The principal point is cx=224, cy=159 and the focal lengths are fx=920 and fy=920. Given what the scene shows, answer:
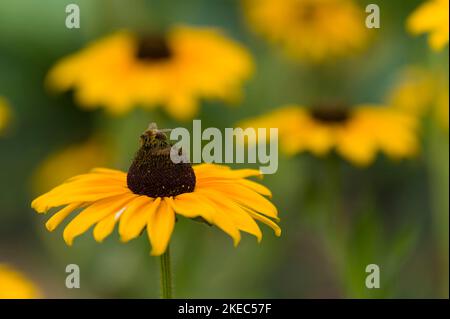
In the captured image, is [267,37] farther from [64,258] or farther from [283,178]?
[64,258]

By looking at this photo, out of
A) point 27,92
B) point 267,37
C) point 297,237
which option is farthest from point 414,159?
point 27,92

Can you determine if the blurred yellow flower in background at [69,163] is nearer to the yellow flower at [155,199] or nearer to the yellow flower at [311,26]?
the yellow flower at [311,26]

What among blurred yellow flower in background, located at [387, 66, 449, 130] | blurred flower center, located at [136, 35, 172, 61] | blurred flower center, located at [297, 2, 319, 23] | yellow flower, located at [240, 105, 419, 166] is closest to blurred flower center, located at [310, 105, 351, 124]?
yellow flower, located at [240, 105, 419, 166]

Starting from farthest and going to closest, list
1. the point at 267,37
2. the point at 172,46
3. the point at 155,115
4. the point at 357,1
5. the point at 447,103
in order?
the point at 357,1
the point at 267,37
the point at 172,46
the point at 155,115
the point at 447,103

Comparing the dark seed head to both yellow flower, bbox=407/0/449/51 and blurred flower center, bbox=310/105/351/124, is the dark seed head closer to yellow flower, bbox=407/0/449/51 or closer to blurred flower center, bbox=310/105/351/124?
yellow flower, bbox=407/0/449/51

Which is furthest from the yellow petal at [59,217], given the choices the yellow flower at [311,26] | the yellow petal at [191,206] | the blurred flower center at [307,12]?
the blurred flower center at [307,12]

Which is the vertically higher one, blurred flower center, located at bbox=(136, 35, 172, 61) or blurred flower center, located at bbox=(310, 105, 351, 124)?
blurred flower center, located at bbox=(136, 35, 172, 61)
